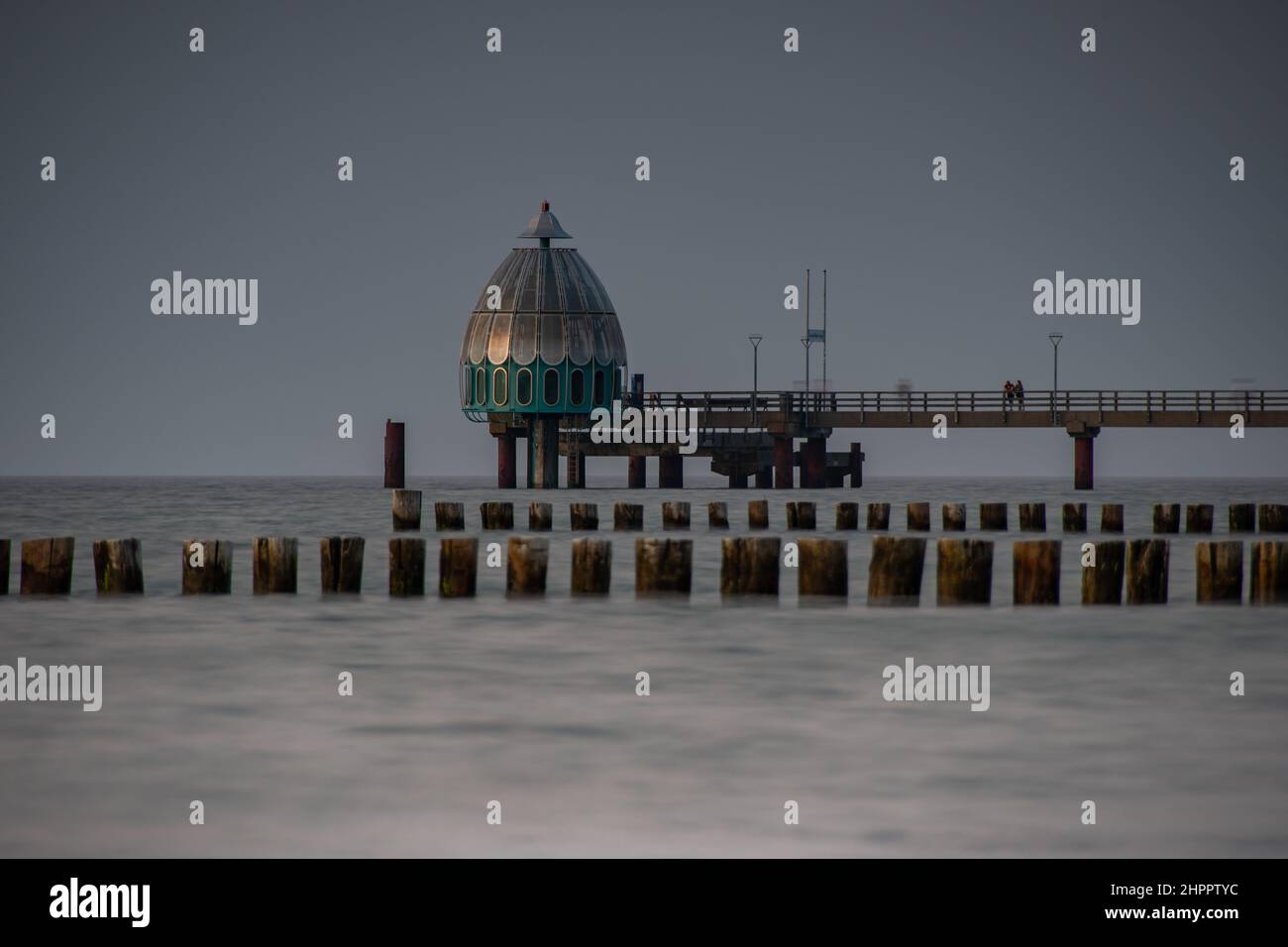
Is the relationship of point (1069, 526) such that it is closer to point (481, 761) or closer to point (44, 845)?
point (481, 761)

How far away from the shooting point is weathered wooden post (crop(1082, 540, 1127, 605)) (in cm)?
2277

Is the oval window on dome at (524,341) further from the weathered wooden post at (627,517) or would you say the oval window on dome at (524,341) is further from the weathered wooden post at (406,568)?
the weathered wooden post at (406,568)

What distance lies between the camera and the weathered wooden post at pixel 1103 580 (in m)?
22.8

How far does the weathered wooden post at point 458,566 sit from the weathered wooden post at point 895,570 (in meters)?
4.81

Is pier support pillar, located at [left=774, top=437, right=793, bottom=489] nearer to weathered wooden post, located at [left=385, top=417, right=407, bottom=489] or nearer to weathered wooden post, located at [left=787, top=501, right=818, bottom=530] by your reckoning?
weathered wooden post, located at [left=385, top=417, right=407, bottom=489]

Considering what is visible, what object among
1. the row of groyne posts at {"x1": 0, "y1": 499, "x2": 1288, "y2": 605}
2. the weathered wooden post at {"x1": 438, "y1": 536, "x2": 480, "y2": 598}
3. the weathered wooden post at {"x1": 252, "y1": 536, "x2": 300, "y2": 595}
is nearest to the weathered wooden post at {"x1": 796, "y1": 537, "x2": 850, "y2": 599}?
the row of groyne posts at {"x1": 0, "y1": 499, "x2": 1288, "y2": 605}

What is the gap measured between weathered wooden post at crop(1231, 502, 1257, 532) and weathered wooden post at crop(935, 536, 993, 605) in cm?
1908

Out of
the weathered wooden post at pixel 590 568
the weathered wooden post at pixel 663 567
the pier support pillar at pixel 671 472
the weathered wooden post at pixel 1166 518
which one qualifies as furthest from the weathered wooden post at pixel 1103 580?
the pier support pillar at pixel 671 472

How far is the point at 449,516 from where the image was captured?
4028 centimetres

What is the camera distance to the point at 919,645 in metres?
20.9

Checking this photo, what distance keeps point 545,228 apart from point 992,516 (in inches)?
1401

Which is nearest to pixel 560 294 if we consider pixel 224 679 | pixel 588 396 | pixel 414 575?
pixel 588 396
